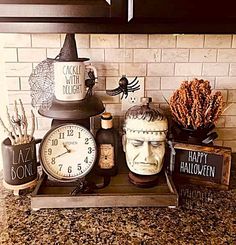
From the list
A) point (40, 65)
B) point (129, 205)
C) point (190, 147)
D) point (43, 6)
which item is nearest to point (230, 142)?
point (190, 147)

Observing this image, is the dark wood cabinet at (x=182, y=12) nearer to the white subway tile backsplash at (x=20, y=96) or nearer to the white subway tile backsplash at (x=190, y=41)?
the white subway tile backsplash at (x=190, y=41)

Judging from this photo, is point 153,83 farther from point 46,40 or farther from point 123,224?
point 123,224

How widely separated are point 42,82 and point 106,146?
318mm

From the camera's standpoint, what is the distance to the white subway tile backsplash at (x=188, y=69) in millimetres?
1330

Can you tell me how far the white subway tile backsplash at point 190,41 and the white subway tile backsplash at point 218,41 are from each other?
22mm

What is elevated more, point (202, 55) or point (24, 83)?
point (202, 55)

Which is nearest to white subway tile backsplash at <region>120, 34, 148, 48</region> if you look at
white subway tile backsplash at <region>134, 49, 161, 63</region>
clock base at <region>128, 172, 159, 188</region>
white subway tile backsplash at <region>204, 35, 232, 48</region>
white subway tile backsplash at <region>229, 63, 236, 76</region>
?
white subway tile backsplash at <region>134, 49, 161, 63</region>

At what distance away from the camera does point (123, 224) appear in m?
0.99

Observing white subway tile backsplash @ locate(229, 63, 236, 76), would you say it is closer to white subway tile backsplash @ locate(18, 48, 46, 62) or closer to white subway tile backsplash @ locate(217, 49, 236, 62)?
white subway tile backsplash @ locate(217, 49, 236, 62)

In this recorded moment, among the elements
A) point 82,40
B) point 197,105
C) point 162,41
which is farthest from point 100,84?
point 197,105

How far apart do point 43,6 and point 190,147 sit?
61 centimetres

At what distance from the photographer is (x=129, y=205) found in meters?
1.06

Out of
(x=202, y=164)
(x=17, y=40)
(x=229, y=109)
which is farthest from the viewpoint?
(x=229, y=109)

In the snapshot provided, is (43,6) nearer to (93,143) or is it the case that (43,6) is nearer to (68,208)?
(93,143)
